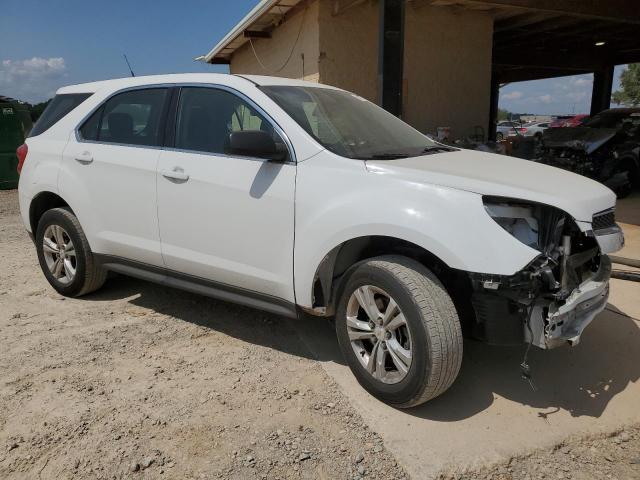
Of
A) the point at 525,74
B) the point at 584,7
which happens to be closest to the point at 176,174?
the point at 584,7

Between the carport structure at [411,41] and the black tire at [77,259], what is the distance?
5.47 metres

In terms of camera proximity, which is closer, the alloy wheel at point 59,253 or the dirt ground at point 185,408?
the dirt ground at point 185,408

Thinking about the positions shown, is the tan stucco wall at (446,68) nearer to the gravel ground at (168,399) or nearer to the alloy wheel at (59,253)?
the gravel ground at (168,399)

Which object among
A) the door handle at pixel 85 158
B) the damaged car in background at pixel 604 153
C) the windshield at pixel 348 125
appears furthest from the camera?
the damaged car in background at pixel 604 153

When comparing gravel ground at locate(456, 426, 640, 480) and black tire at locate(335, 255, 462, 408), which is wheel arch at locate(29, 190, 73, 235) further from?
gravel ground at locate(456, 426, 640, 480)

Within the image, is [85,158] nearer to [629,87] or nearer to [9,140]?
[9,140]

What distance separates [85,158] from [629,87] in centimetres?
5299

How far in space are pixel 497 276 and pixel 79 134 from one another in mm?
3548

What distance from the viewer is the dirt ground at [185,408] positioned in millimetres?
2455

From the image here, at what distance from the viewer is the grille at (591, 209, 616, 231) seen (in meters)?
2.71

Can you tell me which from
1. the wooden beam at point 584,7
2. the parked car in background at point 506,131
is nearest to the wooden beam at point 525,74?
the parked car in background at point 506,131

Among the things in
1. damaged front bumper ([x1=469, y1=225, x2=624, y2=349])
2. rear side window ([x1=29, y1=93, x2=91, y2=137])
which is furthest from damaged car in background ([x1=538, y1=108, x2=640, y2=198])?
rear side window ([x1=29, y1=93, x2=91, y2=137])

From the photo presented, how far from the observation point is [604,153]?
9766 millimetres

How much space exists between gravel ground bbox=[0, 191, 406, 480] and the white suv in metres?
0.41
